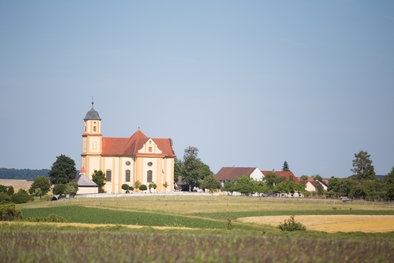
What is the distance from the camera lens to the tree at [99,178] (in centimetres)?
10599

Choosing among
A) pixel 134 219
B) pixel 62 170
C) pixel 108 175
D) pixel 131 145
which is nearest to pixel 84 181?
pixel 108 175

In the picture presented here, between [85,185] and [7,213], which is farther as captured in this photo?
[85,185]

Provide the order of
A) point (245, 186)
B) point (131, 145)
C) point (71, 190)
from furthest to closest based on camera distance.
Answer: point (245, 186)
point (131, 145)
point (71, 190)

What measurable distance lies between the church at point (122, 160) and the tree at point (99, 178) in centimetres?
137

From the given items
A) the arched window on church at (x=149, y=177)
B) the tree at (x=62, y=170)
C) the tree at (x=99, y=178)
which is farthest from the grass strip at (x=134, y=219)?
the tree at (x=62, y=170)

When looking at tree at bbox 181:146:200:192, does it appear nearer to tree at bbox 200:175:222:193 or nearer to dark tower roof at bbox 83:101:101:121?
tree at bbox 200:175:222:193

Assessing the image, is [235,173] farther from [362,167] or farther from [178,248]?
[178,248]

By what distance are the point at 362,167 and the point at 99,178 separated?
56.4 metres

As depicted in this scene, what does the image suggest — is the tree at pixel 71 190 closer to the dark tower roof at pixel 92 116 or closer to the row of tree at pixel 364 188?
the dark tower roof at pixel 92 116

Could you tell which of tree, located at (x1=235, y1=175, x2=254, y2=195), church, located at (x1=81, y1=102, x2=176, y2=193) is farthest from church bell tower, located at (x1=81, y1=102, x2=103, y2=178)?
tree, located at (x1=235, y1=175, x2=254, y2=195)

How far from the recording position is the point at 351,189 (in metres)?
105

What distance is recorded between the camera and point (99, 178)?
348 feet

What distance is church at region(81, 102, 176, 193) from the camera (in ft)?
358

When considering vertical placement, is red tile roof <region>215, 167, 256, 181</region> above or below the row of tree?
above
